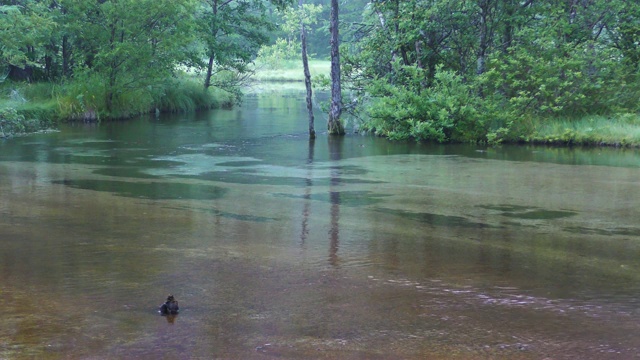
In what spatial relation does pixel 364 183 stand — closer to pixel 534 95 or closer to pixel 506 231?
pixel 506 231

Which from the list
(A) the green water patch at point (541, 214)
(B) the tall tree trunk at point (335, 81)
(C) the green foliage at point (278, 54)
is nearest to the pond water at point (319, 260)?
(A) the green water patch at point (541, 214)

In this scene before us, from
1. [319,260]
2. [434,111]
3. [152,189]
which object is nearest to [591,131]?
[434,111]

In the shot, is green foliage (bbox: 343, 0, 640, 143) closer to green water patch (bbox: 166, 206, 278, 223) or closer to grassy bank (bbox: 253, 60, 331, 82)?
green water patch (bbox: 166, 206, 278, 223)

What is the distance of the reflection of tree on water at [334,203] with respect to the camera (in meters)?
8.28

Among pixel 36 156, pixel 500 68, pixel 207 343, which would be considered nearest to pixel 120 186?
pixel 36 156

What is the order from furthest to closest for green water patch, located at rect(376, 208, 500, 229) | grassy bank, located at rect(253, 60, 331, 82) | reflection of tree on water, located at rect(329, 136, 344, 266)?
1. grassy bank, located at rect(253, 60, 331, 82)
2. green water patch, located at rect(376, 208, 500, 229)
3. reflection of tree on water, located at rect(329, 136, 344, 266)

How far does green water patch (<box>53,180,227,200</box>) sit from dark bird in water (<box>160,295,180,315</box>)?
5.56m

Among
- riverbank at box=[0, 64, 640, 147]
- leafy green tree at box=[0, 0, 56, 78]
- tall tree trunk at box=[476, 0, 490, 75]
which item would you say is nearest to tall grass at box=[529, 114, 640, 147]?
riverbank at box=[0, 64, 640, 147]

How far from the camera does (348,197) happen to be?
1190 centimetres

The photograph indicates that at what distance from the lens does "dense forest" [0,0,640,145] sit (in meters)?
20.9

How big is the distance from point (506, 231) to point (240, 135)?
553 inches

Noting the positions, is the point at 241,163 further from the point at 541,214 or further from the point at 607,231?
the point at 607,231

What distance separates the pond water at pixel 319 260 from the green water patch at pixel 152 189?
5cm

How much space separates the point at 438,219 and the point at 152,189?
470 cm
